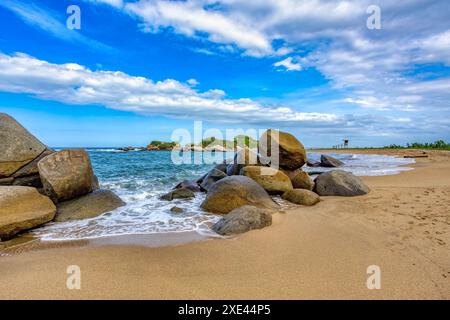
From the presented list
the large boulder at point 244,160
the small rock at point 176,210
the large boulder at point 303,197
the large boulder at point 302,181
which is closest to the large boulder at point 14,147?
the small rock at point 176,210

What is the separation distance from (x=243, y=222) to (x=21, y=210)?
4610mm

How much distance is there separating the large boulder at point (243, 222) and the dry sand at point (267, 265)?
0.87 ft

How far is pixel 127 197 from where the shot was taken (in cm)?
927

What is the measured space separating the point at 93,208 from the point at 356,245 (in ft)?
20.4

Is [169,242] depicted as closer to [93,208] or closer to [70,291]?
[70,291]

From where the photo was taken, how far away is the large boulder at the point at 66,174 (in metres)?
6.88

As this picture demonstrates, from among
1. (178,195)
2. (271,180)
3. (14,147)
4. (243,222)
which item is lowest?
A: (178,195)

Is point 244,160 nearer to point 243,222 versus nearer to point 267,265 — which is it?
point 243,222

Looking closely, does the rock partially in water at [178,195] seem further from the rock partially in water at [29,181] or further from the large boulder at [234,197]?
the rock partially in water at [29,181]

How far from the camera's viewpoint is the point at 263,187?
29.5ft

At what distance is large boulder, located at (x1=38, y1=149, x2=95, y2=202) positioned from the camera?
271 inches

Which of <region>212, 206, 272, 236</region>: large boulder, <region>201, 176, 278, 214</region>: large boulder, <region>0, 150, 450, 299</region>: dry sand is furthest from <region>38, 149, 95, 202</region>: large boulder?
<region>212, 206, 272, 236</region>: large boulder

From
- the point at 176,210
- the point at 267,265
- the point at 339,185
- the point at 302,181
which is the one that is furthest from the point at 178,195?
the point at 267,265

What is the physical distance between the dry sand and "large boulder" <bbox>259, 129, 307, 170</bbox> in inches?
216
